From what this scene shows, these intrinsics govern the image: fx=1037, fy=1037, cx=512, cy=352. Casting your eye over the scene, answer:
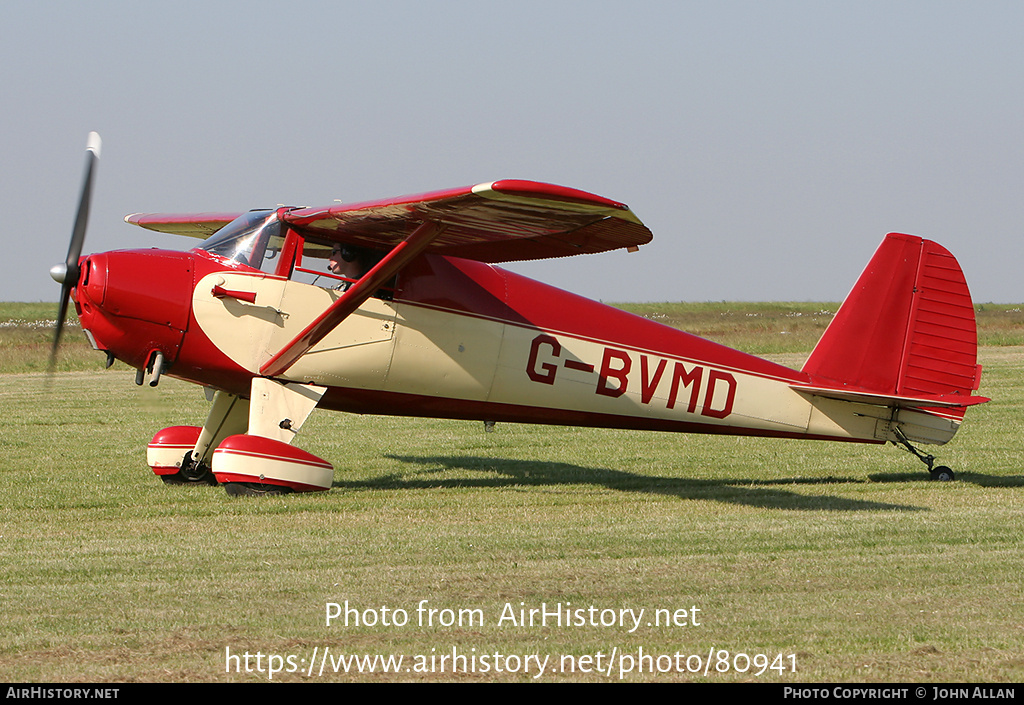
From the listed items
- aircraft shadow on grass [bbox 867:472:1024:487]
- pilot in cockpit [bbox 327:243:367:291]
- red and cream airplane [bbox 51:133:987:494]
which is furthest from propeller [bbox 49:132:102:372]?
aircraft shadow on grass [bbox 867:472:1024:487]

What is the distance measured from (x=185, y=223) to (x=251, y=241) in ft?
10.4

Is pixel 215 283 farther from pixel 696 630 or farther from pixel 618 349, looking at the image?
pixel 696 630

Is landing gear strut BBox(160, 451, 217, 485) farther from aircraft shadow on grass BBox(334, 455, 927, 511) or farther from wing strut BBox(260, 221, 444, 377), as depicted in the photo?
wing strut BBox(260, 221, 444, 377)

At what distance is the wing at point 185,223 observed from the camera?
Result: 1245 centimetres

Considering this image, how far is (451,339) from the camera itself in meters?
10.4

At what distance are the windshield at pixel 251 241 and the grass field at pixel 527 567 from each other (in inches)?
91.4

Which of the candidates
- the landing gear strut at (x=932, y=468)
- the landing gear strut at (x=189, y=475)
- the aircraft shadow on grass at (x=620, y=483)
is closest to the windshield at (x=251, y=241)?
the landing gear strut at (x=189, y=475)

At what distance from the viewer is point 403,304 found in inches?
402

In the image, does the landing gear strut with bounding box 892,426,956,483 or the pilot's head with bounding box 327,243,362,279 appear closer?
the pilot's head with bounding box 327,243,362,279

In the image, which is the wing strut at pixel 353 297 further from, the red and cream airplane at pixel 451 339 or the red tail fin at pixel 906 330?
the red tail fin at pixel 906 330

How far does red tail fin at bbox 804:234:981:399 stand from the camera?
11.3m

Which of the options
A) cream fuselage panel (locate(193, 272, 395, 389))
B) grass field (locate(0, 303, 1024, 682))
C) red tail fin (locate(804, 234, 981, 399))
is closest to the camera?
grass field (locate(0, 303, 1024, 682))

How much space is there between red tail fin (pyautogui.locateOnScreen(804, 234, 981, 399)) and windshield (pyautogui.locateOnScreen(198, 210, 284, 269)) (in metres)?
5.99
